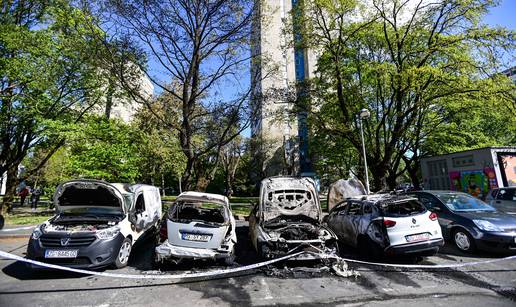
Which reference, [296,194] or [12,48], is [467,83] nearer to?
[296,194]

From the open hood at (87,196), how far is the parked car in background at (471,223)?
893cm

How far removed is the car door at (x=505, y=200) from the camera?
10009 millimetres

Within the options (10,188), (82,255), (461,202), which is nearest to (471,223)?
(461,202)

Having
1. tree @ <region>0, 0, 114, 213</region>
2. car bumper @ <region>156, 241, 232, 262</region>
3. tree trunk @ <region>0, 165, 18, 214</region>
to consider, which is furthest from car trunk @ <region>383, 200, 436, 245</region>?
tree trunk @ <region>0, 165, 18, 214</region>

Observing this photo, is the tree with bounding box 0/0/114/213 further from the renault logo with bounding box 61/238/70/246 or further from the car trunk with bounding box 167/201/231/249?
the car trunk with bounding box 167/201/231/249

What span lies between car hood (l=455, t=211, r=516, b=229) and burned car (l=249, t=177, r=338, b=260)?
4097mm

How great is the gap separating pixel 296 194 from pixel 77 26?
54.8 feet

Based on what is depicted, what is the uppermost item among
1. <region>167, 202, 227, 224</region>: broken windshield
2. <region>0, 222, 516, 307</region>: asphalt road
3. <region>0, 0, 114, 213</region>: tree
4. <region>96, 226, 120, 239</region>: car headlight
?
<region>0, 0, 114, 213</region>: tree

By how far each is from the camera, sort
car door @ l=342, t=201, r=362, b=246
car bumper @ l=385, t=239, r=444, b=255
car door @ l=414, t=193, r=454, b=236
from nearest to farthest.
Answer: car bumper @ l=385, t=239, r=444, b=255 → car door @ l=342, t=201, r=362, b=246 → car door @ l=414, t=193, r=454, b=236

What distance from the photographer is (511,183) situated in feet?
49.9

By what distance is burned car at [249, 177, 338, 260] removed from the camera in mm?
5855

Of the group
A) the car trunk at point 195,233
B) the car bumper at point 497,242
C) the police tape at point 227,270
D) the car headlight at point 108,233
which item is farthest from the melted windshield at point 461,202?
the car headlight at point 108,233

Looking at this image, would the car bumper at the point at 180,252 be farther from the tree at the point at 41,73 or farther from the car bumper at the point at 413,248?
the tree at the point at 41,73

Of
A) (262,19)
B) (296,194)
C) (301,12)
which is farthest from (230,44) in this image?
(296,194)
